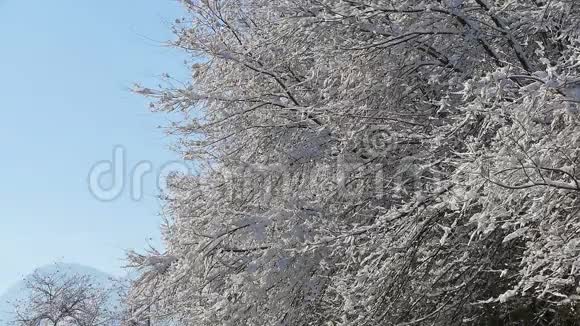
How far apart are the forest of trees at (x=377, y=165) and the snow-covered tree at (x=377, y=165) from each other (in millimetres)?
24

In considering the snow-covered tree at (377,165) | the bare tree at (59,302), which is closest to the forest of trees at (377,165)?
the snow-covered tree at (377,165)

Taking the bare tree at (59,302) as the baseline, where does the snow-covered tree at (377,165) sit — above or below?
below

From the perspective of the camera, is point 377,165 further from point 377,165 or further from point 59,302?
point 59,302

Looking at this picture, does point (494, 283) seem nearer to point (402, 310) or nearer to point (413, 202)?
point (402, 310)

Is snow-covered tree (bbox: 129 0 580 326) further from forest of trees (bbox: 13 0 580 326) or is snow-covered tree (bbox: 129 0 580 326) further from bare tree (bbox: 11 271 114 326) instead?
bare tree (bbox: 11 271 114 326)

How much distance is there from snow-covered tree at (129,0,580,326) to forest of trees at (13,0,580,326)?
24mm

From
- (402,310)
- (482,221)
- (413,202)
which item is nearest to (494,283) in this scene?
(402,310)

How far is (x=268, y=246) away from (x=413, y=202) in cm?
206

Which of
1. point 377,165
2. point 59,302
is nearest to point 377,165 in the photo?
point 377,165

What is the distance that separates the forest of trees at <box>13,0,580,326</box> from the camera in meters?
4.07

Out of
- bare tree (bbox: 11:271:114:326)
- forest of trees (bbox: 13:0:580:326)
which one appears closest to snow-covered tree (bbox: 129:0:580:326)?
forest of trees (bbox: 13:0:580:326)

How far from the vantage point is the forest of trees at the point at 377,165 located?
4066mm

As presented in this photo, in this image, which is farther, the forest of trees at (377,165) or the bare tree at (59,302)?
the bare tree at (59,302)

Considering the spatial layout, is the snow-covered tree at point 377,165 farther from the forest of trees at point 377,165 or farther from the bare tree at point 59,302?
the bare tree at point 59,302
